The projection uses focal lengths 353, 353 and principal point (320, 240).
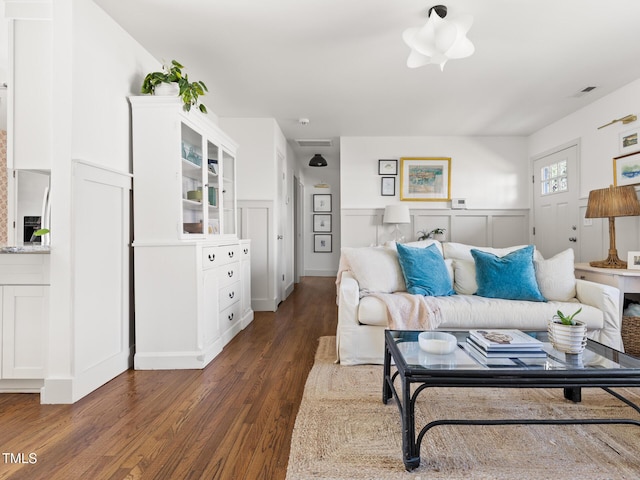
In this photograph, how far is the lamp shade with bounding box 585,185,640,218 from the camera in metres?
2.94

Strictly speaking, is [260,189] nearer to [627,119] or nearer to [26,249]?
[26,249]

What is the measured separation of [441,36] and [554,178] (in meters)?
3.35

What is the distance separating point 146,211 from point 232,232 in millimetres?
1191

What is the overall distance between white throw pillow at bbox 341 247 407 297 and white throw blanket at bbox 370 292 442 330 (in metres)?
0.26

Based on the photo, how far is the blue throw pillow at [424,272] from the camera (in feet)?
8.82

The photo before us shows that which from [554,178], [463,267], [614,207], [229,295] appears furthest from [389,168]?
[229,295]

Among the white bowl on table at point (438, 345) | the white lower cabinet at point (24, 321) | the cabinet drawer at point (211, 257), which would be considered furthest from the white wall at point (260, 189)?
the white bowl on table at point (438, 345)

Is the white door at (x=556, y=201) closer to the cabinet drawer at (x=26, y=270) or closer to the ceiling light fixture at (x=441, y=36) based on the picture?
the ceiling light fixture at (x=441, y=36)

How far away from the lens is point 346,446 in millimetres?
1497

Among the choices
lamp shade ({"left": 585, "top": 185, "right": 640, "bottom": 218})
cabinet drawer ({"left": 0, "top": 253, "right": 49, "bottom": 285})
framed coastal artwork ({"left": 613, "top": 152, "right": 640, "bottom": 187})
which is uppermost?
framed coastal artwork ({"left": 613, "top": 152, "right": 640, "bottom": 187})

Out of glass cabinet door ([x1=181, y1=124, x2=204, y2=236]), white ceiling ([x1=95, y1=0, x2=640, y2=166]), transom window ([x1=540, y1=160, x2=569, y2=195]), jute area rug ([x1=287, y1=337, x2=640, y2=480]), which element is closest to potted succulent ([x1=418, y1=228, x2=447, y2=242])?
transom window ([x1=540, y1=160, x2=569, y2=195])

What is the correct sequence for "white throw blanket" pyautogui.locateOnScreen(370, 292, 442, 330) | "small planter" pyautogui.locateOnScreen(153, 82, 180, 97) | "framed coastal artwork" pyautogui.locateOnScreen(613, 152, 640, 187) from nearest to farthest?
"white throw blanket" pyautogui.locateOnScreen(370, 292, 442, 330), "small planter" pyautogui.locateOnScreen(153, 82, 180, 97), "framed coastal artwork" pyautogui.locateOnScreen(613, 152, 640, 187)

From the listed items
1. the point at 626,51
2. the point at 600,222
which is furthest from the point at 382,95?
the point at 600,222

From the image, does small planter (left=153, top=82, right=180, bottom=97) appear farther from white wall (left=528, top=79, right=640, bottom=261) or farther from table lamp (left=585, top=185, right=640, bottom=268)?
white wall (left=528, top=79, right=640, bottom=261)
